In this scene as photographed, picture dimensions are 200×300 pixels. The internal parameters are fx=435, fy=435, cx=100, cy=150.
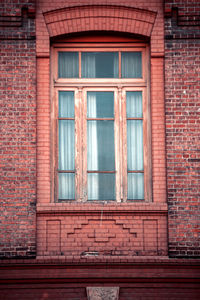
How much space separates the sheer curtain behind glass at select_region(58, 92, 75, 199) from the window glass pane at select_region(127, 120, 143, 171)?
1.05 m

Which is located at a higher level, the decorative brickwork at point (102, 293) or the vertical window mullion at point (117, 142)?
the vertical window mullion at point (117, 142)

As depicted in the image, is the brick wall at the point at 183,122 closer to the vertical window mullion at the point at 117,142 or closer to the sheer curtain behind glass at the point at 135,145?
the sheer curtain behind glass at the point at 135,145

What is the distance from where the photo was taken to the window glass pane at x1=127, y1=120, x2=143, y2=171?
26.0 ft

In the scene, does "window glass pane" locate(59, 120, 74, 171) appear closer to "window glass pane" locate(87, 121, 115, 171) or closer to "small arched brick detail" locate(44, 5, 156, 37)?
"window glass pane" locate(87, 121, 115, 171)

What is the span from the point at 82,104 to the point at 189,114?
1.95 metres

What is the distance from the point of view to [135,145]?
314 inches

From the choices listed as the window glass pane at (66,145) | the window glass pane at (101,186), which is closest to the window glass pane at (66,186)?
the window glass pane at (66,145)

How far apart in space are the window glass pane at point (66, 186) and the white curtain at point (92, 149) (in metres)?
0.31

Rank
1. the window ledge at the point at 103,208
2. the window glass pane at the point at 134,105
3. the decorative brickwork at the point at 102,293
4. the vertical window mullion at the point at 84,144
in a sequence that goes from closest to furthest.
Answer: the decorative brickwork at the point at 102,293 → the window ledge at the point at 103,208 → the vertical window mullion at the point at 84,144 → the window glass pane at the point at 134,105

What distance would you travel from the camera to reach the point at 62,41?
811 cm

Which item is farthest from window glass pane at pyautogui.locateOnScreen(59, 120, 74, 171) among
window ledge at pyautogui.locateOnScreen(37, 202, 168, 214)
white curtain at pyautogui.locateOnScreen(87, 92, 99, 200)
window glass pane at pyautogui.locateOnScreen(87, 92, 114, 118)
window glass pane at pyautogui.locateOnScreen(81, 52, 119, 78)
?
window glass pane at pyautogui.locateOnScreen(81, 52, 119, 78)

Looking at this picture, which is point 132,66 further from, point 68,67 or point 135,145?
point 135,145

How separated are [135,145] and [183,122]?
0.97 metres

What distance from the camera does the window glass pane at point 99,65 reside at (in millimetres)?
8094
